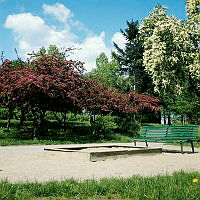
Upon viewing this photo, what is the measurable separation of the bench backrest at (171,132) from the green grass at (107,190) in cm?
684

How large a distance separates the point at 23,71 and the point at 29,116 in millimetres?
13656

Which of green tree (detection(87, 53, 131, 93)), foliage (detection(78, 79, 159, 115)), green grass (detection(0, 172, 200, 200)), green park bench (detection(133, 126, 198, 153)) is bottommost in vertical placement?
green grass (detection(0, 172, 200, 200))

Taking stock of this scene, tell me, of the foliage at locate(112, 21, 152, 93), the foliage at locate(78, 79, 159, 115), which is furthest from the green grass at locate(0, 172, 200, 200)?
Answer: the foliage at locate(112, 21, 152, 93)

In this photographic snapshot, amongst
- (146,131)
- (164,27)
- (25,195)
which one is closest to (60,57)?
(146,131)

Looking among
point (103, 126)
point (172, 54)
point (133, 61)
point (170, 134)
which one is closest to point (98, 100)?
point (103, 126)

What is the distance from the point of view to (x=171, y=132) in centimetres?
1302

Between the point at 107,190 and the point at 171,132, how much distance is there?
27.2ft

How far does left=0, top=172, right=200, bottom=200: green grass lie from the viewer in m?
4.79

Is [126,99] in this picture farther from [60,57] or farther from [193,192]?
[193,192]

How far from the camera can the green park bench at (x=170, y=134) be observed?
40.4 feet

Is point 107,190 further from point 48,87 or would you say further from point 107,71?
point 107,71

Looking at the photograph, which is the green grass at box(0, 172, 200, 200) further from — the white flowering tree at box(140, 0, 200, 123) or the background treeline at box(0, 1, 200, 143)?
the white flowering tree at box(140, 0, 200, 123)


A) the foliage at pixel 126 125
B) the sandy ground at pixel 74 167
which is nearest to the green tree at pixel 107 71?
the foliage at pixel 126 125

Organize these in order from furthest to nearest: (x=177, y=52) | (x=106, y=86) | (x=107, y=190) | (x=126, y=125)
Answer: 1. (x=177, y=52)
2. (x=126, y=125)
3. (x=106, y=86)
4. (x=107, y=190)
